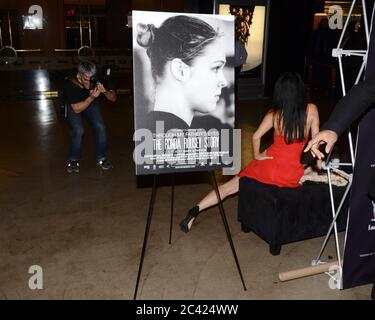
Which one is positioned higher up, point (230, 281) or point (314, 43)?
point (314, 43)

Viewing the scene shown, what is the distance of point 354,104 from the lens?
6.49 feet

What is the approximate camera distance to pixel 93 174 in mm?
5320

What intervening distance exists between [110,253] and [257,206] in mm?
1285

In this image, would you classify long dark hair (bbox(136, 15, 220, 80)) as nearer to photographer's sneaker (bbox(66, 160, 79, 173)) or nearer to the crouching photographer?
the crouching photographer

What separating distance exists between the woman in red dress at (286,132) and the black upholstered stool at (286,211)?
4.2 inches

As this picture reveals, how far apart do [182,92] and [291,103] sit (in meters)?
1.06

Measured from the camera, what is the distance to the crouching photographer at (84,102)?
16.1 feet

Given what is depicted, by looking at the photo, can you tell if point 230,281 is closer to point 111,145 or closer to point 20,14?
point 111,145

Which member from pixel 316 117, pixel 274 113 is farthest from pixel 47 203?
pixel 316 117

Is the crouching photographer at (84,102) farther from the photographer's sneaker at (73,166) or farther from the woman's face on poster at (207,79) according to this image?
the woman's face on poster at (207,79)

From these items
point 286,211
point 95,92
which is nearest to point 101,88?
point 95,92

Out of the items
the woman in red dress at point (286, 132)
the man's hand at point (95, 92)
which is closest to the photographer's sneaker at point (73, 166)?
the man's hand at point (95, 92)

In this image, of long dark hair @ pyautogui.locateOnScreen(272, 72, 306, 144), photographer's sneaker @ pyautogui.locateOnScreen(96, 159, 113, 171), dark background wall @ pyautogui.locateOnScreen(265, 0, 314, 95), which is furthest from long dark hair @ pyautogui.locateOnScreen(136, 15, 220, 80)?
dark background wall @ pyautogui.locateOnScreen(265, 0, 314, 95)

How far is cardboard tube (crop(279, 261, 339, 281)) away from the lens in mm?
2912
